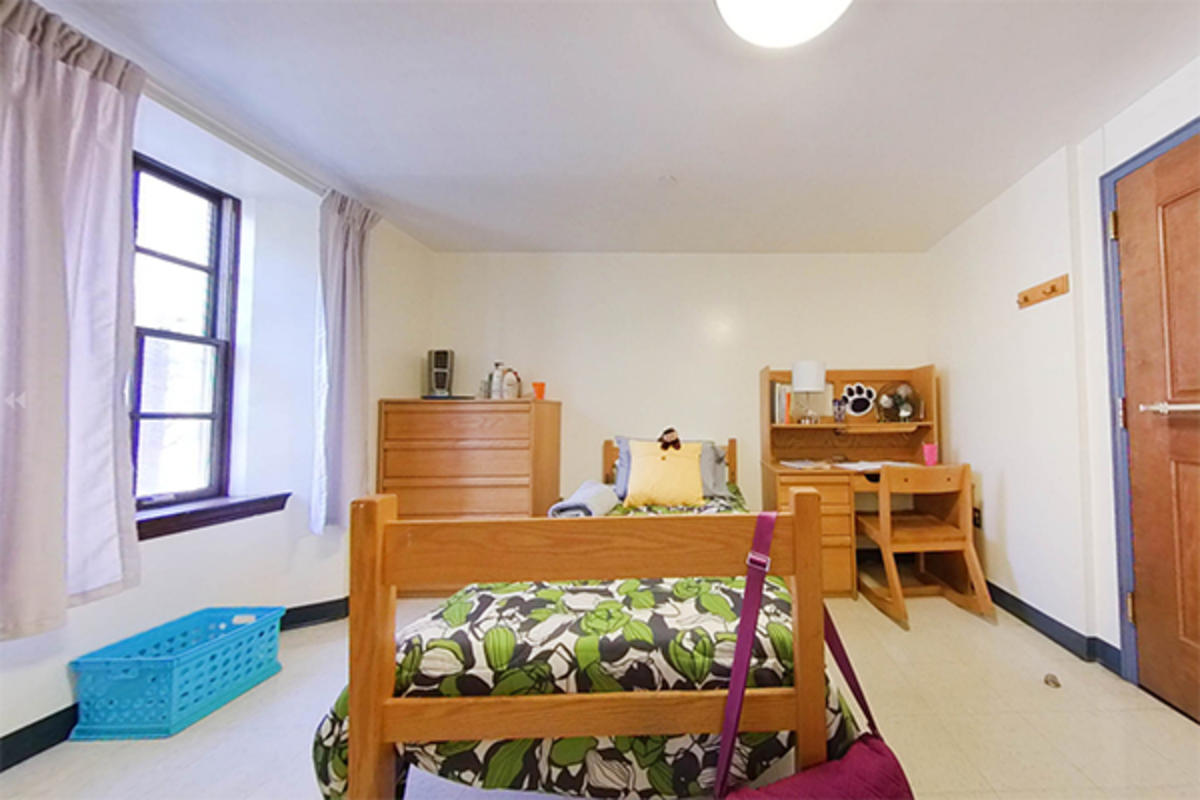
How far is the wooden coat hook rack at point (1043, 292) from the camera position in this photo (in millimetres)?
1976

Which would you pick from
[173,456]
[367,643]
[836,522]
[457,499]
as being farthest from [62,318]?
[836,522]

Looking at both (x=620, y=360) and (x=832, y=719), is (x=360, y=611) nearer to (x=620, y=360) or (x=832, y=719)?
(x=832, y=719)

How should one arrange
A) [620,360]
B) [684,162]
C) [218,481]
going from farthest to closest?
[620,360], [218,481], [684,162]

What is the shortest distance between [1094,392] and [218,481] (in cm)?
406

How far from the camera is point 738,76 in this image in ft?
4.91

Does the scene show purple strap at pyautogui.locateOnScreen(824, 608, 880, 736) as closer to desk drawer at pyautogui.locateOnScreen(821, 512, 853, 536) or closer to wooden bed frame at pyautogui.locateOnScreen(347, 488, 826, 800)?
wooden bed frame at pyautogui.locateOnScreen(347, 488, 826, 800)

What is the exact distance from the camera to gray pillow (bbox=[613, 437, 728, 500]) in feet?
8.89

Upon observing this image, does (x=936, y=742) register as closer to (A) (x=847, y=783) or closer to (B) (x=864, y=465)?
(A) (x=847, y=783)

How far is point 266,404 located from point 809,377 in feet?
10.1

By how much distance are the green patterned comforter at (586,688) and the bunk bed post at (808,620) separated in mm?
142

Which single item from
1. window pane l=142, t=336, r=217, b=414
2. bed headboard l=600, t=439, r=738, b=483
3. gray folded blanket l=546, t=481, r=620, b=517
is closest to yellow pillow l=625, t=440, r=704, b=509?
gray folded blanket l=546, t=481, r=620, b=517

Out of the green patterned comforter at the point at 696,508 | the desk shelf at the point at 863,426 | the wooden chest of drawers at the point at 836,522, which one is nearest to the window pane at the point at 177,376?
the green patterned comforter at the point at 696,508

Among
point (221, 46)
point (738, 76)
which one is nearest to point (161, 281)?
point (221, 46)

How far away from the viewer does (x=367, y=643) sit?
30.4 inches
